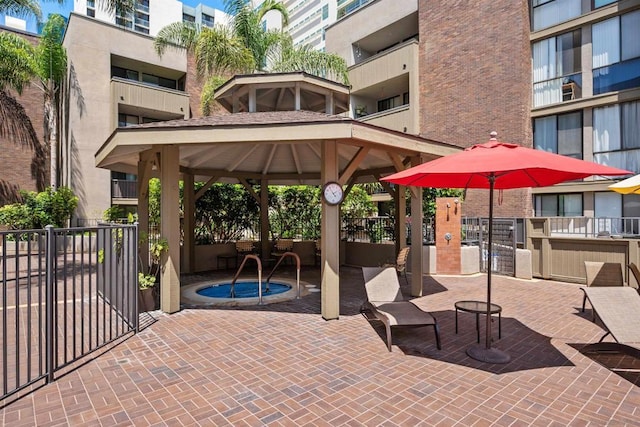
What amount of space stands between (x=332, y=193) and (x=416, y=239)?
9.49 ft

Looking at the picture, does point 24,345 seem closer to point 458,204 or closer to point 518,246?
point 458,204

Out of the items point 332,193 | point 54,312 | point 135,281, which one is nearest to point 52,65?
point 135,281

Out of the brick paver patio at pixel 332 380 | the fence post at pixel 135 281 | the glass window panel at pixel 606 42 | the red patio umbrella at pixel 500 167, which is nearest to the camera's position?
the brick paver patio at pixel 332 380

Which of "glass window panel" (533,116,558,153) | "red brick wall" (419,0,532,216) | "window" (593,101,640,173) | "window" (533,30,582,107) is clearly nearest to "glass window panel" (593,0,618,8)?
"window" (533,30,582,107)

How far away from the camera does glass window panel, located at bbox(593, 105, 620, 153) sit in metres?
14.7

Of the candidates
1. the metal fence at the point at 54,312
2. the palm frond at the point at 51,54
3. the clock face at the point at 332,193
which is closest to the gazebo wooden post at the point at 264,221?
the metal fence at the point at 54,312

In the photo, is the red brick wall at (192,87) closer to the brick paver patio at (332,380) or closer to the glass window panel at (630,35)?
the glass window panel at (630,35)

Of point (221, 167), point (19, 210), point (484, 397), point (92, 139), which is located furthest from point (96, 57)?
point (484, 397)

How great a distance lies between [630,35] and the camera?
14258 millimetres

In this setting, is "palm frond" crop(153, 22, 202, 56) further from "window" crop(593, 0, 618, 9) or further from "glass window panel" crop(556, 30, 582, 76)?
"window" crop(593, 0, 618, 9)

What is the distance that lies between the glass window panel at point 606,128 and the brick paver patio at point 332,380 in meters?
11.3

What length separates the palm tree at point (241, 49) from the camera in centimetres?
1648

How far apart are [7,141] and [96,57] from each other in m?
6.77

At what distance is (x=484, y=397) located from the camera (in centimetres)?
405
